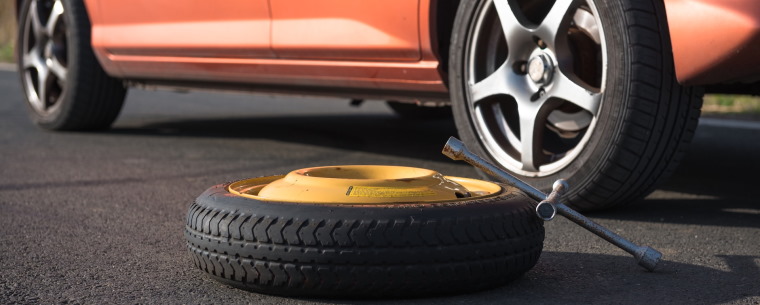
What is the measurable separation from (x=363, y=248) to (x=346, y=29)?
82.8 inches

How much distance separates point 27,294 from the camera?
2.42 metres

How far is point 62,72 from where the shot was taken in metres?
6.27

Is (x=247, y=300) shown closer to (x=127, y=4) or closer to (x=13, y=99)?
(x=127, y=4)

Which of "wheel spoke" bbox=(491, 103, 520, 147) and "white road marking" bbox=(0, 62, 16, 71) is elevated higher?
"wheel spoke" bbox=(491, 103, 520, 147)

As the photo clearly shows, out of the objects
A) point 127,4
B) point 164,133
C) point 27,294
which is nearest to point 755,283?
point 27,294

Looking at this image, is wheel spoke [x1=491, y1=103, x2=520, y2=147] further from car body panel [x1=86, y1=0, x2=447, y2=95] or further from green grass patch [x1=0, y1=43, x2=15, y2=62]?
green grass patch [x1=0, y1=43, x2=15, y2=62]

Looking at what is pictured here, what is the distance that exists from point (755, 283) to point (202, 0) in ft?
10.4

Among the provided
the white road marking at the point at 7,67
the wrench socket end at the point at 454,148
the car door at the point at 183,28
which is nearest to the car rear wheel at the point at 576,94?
the wrench socket end at the point at 454,148

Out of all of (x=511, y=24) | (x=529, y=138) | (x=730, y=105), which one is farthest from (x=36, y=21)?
(x=730, y=105)

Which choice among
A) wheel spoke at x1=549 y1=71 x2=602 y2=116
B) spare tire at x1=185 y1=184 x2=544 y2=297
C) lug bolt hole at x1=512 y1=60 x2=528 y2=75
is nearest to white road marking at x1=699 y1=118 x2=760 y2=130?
lug bolt hole at x1=512 y1=60 x2=528 y2=75

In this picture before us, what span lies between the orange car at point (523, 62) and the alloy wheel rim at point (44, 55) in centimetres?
114

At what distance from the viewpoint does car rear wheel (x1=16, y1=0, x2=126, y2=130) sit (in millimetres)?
6102

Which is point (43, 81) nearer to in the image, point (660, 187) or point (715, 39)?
point (660, 187)

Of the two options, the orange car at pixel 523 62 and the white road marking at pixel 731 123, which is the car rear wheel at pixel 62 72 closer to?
the orange car at pixel 523 62
